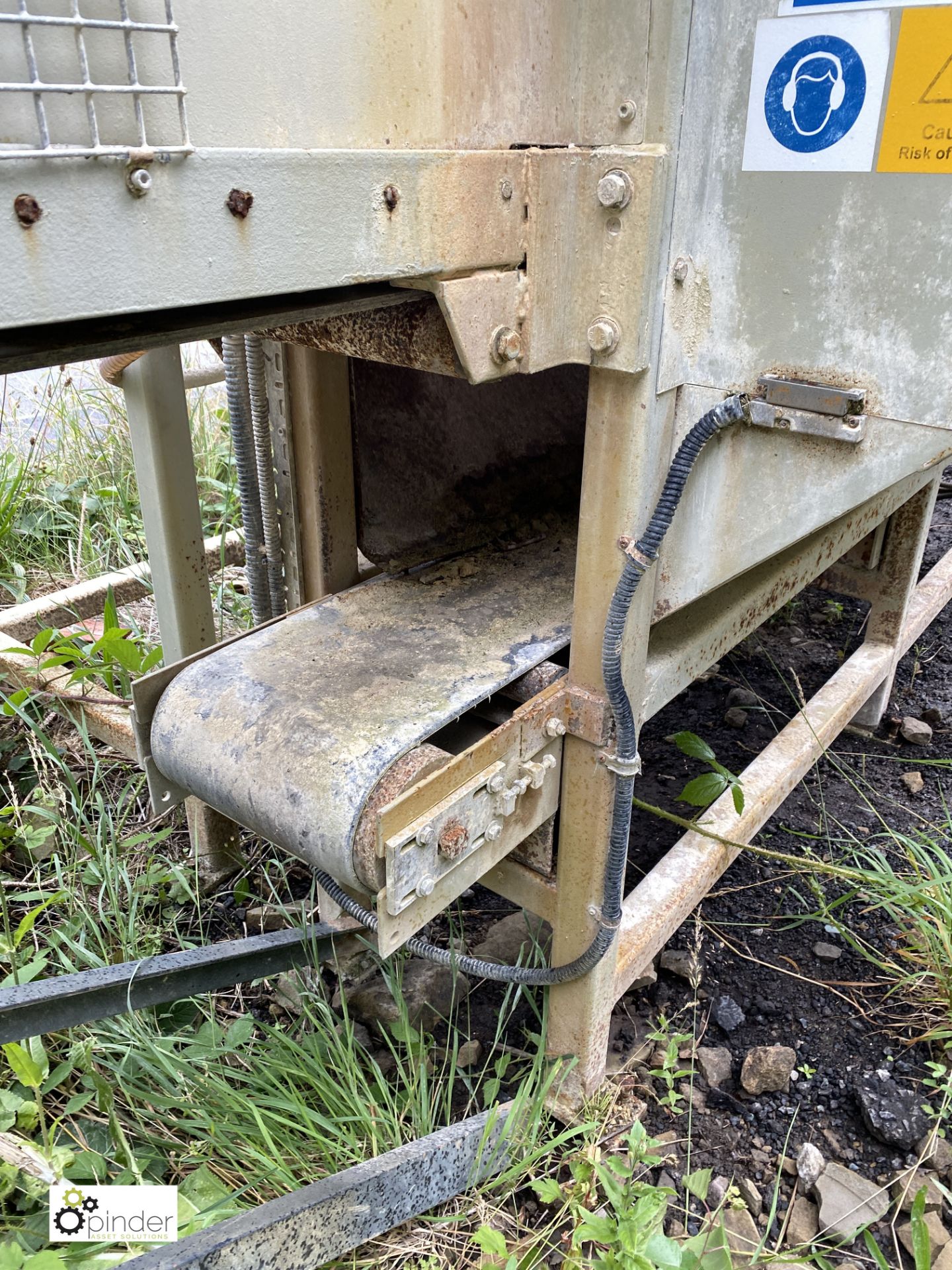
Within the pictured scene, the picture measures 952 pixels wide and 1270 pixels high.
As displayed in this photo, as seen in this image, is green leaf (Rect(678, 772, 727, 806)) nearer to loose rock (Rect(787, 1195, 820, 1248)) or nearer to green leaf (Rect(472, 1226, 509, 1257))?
loose rock (Rect(787, 1195, 820, 1248))

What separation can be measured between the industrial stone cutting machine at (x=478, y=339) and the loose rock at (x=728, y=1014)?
0.33m

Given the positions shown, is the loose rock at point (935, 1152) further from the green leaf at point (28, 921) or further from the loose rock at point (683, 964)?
the green leaf at point (28, 921)

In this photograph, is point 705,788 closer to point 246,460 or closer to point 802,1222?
point 802,1222

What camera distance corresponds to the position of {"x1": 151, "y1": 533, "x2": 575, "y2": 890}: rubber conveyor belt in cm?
132

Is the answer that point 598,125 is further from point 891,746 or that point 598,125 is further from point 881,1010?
point 891,746

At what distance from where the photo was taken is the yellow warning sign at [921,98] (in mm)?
999

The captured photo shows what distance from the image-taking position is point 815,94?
1093mm

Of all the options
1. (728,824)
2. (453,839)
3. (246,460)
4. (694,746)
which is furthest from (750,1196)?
(246,460)

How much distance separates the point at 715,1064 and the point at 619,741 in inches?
36.8

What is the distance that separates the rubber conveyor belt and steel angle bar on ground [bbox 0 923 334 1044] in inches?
12.5

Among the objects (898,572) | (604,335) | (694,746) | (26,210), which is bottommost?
(694,746)

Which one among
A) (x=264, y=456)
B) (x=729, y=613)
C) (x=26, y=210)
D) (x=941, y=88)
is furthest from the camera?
(x=264, y=456)

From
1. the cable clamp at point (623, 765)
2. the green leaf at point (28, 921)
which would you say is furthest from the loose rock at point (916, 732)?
the green leaf at point (28, 921)

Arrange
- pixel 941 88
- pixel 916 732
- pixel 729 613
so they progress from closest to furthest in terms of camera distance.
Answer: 1. pixel 941 88
2. pixel 729 613
3. pixel 916 732
